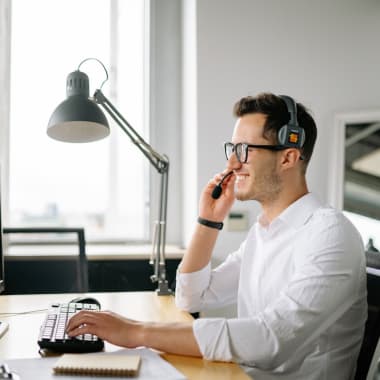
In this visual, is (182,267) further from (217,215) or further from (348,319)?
(348,319)

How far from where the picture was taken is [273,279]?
1.27m

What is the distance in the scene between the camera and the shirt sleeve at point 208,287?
1.47m

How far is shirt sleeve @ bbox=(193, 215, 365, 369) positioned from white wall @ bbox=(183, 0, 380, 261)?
1.34 m

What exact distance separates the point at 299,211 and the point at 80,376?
2.20 ft

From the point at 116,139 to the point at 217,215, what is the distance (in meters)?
1.46

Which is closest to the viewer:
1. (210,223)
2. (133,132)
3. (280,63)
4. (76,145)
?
(210,223)

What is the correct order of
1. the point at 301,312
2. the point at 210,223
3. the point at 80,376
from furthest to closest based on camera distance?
the point at 210,223
the point at 301,312
the point at 80,376

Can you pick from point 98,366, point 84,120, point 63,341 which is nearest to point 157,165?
point 84,120

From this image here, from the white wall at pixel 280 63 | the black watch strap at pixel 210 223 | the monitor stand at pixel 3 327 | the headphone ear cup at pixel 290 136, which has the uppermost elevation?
the white wall at pixel 280 63

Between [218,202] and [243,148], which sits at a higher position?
[243,148]

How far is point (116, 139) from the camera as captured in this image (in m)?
2.85

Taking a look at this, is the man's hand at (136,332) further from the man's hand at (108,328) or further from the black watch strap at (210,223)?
the black watch strap at (210,223)

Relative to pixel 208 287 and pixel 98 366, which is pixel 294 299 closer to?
pixel 98 366

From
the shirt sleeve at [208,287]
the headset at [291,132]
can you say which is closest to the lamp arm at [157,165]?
the shirt sleeve at [208,287]
